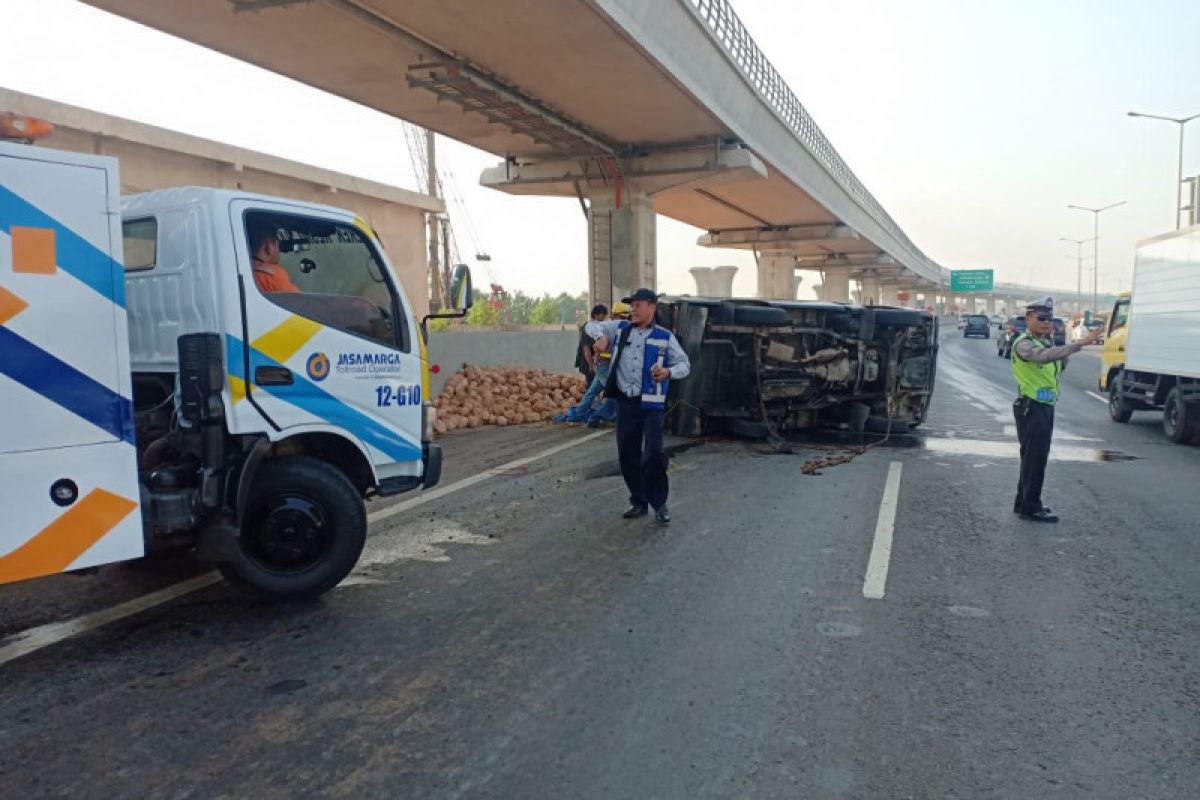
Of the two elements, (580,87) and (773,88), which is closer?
(580,87)

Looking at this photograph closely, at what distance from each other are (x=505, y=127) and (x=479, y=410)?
8.23 metres

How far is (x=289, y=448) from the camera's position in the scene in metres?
4.64

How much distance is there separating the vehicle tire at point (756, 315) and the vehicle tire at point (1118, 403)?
667 centimetres

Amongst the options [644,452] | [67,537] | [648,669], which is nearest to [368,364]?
[67,537]

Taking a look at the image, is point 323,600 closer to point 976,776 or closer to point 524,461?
point 976,776

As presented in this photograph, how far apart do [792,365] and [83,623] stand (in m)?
8.35

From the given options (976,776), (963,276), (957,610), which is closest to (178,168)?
(957,610)

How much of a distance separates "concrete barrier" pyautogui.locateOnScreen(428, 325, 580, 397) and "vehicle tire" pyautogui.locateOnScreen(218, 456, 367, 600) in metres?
7.88

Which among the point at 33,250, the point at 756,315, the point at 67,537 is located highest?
the point at 33,250

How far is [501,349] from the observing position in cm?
1583

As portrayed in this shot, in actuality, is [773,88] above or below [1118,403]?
above

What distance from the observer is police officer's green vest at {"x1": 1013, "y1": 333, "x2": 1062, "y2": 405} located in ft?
21.8

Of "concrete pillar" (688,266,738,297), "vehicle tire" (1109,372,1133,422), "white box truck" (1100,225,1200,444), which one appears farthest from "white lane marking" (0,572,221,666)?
"concrete pillar" (688,266,738,297)

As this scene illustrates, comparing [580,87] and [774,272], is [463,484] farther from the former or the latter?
[774,272]
